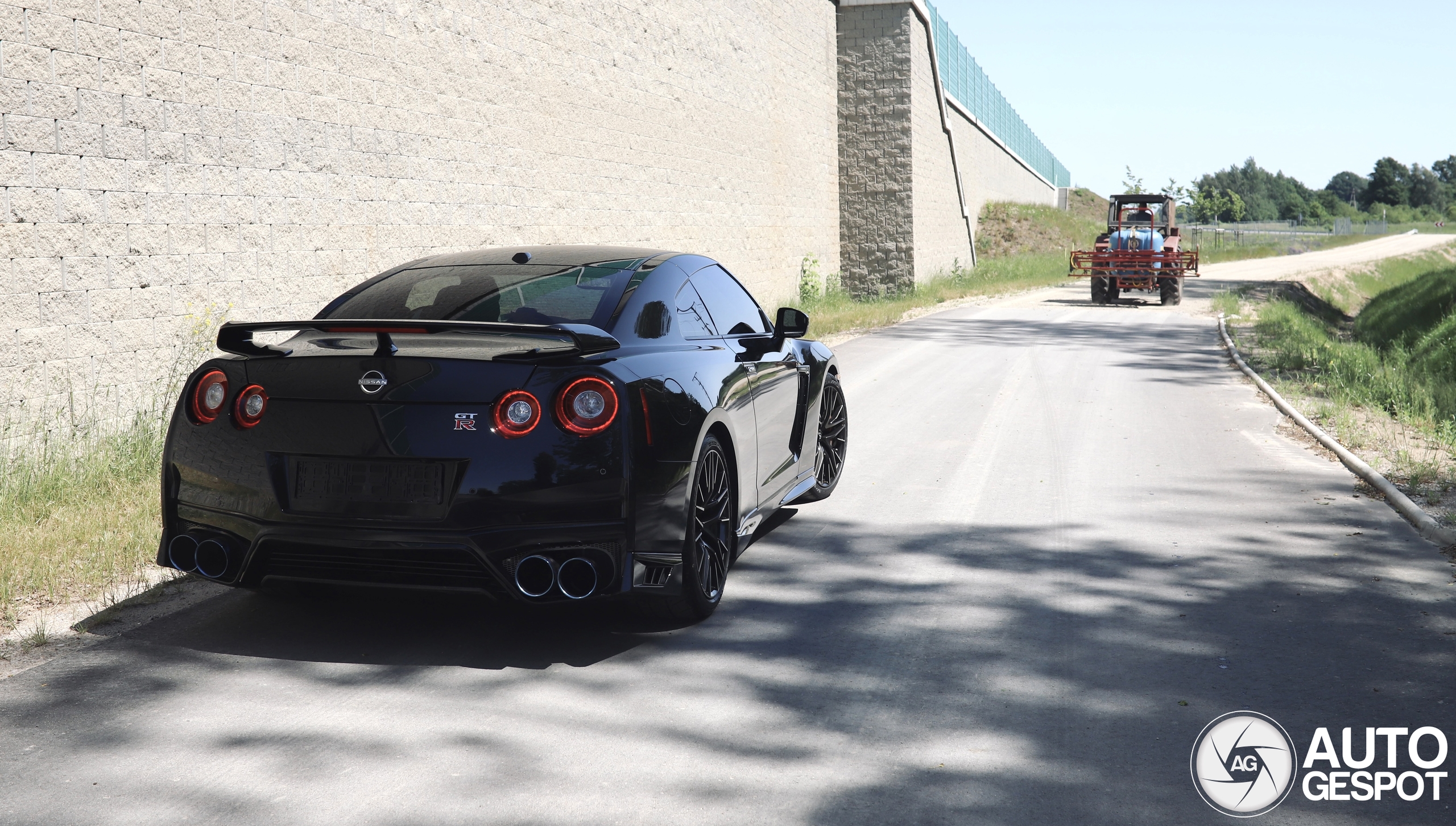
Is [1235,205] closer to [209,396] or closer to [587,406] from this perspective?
[587,406]

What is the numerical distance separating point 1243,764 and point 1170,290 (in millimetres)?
Result: 26416

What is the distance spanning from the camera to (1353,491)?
7.76 m

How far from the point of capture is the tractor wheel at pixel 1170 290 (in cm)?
Answer: 2816

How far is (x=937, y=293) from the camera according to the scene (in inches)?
1213

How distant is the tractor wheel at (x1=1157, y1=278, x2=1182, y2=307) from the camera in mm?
28156

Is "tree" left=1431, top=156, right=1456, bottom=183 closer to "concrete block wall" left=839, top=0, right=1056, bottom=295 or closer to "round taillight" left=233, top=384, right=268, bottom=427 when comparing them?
"concrete block wall" left=839, top=0, right=1056, bottom=295

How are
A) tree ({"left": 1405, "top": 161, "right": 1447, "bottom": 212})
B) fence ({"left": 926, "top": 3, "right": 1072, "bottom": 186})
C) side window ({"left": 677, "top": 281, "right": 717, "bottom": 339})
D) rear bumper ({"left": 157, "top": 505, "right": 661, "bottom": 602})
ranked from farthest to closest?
tree ({"left": 1405, "top": 161, "right": 1447, "bottom": 212}) → fence ({"left": 926, "top": 3, "right": 1072, "bottom": 186}) → side window ({"left": 677, "top": 281, "right": 717, "bottom": 339}) → rear bumper ({"left": 157, "top": 505, "right": 661, "bottom": 602})

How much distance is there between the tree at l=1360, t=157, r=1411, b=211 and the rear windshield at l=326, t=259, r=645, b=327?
18053 centimetres

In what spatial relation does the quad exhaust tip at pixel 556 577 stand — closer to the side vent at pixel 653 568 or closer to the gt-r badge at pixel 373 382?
the side vent at pixel 653 568

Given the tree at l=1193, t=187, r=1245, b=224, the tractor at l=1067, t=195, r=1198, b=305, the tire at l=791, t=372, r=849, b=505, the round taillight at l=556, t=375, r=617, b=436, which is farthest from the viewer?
the tree at l=1193, t=187, r=1245, b=224

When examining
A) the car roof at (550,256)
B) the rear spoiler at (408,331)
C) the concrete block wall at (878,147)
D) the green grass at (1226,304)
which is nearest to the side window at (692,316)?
the car roof at (550,256)

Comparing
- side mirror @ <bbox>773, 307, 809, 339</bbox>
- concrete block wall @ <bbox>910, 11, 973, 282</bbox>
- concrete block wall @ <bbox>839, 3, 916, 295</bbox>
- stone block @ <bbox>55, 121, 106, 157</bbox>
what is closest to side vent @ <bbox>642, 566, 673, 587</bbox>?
side mirror @ <bbox>773, 307, 809, 339</bbox>

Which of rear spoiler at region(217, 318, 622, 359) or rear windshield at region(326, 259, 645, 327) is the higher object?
rear windshield at region(326, 259, 645, 327)

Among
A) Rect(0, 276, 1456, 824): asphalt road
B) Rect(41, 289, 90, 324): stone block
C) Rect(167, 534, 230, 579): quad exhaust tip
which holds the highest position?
Rect(41, 289, 90, 324): stone block
